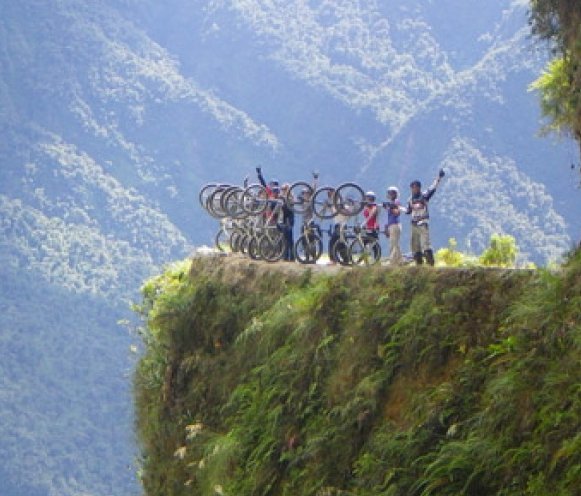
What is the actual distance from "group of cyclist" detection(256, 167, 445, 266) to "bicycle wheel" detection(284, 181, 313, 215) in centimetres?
2

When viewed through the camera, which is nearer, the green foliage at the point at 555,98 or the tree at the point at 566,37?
the tree at the point at 566,37

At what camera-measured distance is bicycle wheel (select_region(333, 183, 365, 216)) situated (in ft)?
57.0

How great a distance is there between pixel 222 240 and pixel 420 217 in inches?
296

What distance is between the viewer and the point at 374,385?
11.0 meters

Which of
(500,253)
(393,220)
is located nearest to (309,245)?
(393,220)

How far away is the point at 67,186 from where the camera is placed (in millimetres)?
113000

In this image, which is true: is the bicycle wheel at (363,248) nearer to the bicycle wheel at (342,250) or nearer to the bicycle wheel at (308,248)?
the bicycle wheel at (342,250)

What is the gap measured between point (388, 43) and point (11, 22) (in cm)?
4280

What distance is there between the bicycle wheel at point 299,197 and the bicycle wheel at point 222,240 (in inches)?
144

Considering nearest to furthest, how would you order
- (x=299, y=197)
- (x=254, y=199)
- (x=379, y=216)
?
(x=379, y=216) → (x=299, y=197) → (x=254, y=199)

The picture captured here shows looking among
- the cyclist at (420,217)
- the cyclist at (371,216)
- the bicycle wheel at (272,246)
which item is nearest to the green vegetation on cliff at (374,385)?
the cyclist at (420,217)

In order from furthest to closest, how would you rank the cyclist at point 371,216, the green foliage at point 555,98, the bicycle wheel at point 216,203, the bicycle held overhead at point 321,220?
the bicycle wheel at point 216,203 < the cyclist at point 371,216 < the green foliage at point 555,98 < the bicycle held overhead at point 321,220

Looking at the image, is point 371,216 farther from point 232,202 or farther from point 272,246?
point 232,202

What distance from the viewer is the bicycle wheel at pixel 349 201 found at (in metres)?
17.4
